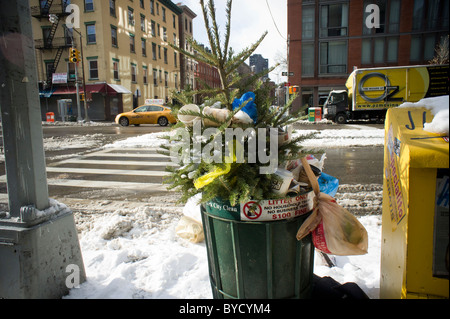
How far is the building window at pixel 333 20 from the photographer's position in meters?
29.0

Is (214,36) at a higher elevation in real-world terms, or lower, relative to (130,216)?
higher

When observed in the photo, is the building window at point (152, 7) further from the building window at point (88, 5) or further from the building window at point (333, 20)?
the building window at point (333, 20)

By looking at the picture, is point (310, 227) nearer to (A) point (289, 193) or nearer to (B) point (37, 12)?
(A) point (289, 193)

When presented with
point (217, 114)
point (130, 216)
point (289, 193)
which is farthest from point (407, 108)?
point (130, 216)

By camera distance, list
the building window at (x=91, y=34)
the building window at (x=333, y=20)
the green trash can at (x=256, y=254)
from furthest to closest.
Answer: the building window at (x=91, y=34) → the building window at (x=333, y=20) → the green trash can at (x=256, y=254)

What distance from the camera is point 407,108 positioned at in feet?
6.18

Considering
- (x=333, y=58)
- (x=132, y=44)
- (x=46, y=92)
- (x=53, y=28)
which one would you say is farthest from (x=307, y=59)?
(x=46, y=92)

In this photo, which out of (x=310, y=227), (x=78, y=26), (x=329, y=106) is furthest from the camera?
(x=78, y=26)

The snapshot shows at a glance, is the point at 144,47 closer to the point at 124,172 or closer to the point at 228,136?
the point at 124,172

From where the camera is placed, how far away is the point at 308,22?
96.8 feet

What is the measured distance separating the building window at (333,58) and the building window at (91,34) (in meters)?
21.7

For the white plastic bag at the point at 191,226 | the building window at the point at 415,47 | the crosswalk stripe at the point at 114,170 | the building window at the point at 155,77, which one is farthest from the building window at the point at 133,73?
the white plastic bag at the point at 191,226

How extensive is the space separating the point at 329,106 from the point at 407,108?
2078 centimetres
